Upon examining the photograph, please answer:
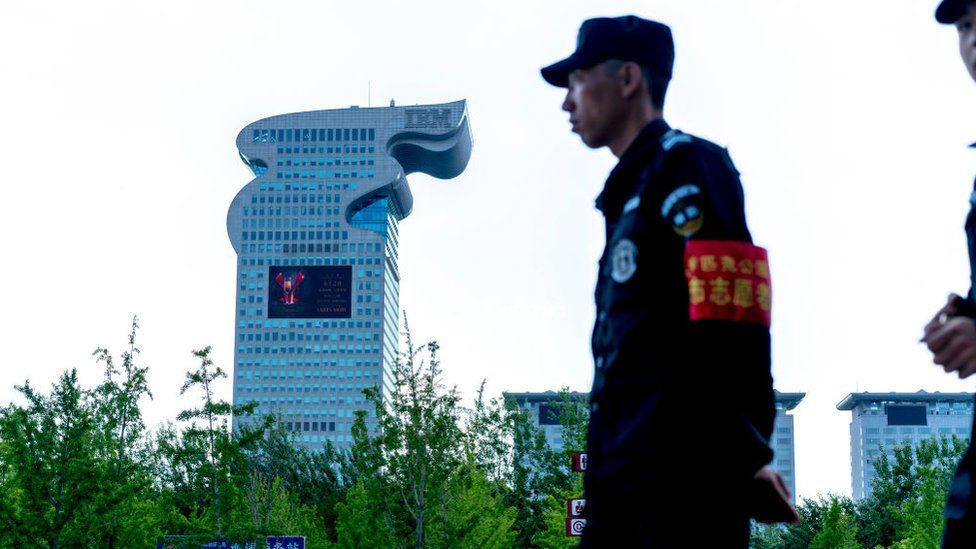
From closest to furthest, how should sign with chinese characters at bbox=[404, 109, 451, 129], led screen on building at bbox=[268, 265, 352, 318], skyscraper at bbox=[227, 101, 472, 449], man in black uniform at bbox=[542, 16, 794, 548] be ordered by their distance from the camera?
man in black uniform at bbox=[542, 16, 794, 548] → sign with chinese characters at bbox=[404, 109, 451, 129] → led screen on building at bbox=[268, 265, 352, 318] → skyscraper at bbox=[227, 101, 472, 449]

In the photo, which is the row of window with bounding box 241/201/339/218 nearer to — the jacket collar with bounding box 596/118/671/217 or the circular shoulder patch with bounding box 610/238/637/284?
the jacket collar with bounding box 596/118/671/217

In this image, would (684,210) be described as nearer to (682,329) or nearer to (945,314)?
(682,329)

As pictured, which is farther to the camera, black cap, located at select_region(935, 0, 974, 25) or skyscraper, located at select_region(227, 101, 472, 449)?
skyscraper, located at select_region(227, 101, 472, 449)

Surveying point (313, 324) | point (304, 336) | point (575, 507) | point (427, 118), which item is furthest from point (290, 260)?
point (575, 507)

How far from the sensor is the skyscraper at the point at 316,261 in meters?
181

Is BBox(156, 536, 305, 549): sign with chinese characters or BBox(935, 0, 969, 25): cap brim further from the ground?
BBox(935, 0, 969, 25): cap brim

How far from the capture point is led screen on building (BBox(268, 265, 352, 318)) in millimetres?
180375

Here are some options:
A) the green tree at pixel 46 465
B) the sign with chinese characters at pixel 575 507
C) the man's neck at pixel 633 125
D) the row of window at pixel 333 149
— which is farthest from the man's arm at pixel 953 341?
the row of window at pixel 333 149

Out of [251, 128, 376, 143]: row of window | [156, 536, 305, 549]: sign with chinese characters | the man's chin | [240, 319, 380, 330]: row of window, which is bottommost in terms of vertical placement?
[156, 536, 305, 549]: sign with chinese characters

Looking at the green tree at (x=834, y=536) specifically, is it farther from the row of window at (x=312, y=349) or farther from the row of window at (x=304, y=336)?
the row of window at (x=304, y=336)

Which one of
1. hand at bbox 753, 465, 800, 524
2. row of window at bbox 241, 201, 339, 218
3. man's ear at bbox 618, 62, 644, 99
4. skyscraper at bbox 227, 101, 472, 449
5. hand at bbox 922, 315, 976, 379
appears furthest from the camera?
row of window at bbox 241, 201, 339, 218

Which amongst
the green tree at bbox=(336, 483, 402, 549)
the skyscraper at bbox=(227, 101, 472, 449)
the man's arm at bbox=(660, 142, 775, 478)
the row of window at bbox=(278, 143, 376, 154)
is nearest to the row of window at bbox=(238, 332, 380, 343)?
the skyscraper at bbox=(227, 101, 472, 449)

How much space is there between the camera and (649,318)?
2.59m

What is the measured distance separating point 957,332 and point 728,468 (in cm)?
50
